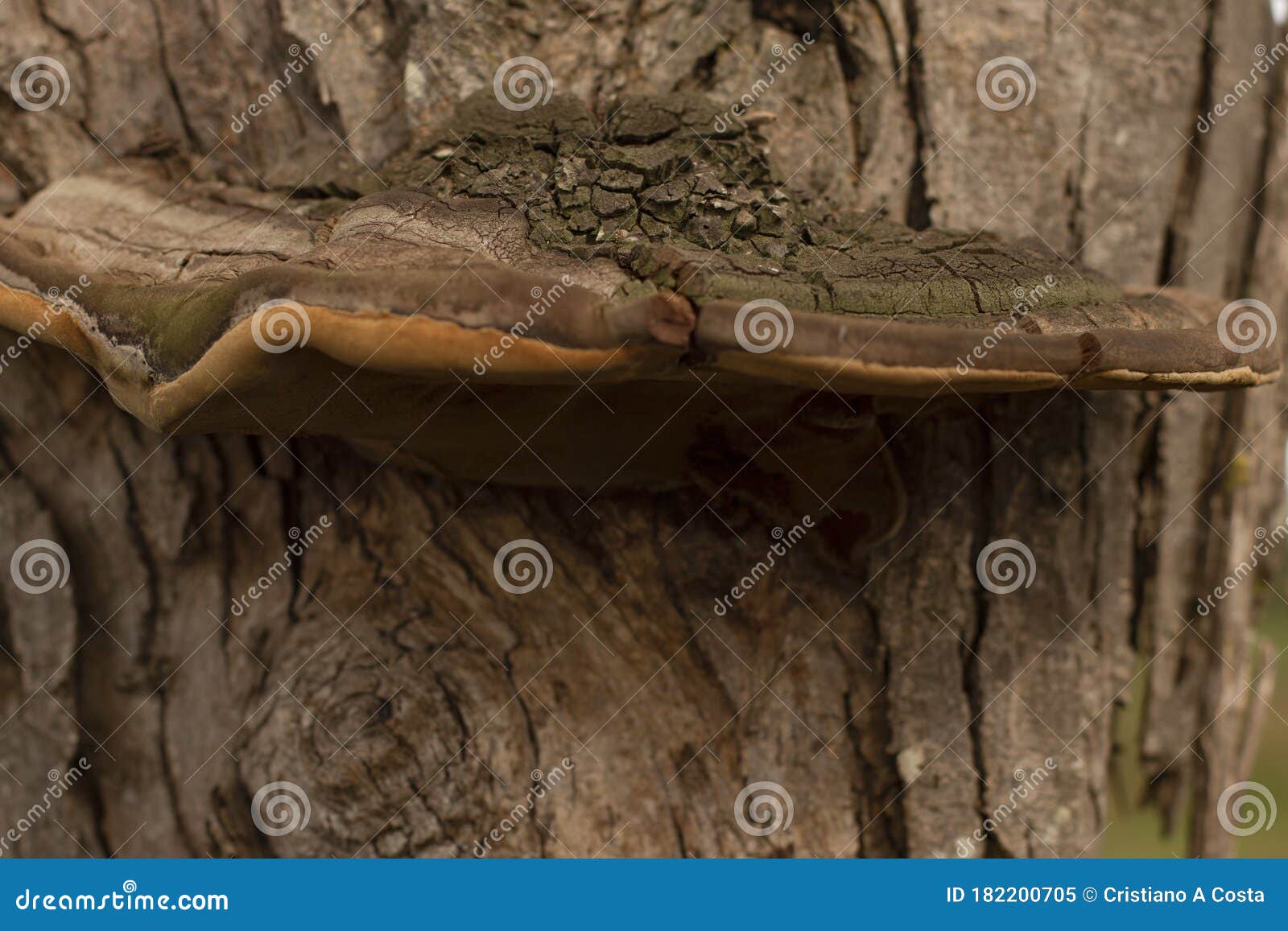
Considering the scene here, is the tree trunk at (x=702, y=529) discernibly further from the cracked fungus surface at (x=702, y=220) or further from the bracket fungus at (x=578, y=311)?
the cracked fungus surface at (x=702, y=220)

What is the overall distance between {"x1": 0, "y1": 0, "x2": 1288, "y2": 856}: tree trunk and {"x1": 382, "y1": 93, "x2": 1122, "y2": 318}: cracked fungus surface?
0.41m

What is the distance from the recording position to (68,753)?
229 cm

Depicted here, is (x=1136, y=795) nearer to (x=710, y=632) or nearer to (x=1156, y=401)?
(x=1156, y=401)

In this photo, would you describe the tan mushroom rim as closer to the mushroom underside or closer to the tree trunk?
the mushroom underside

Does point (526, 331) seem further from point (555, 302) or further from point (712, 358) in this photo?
point (712, 358)

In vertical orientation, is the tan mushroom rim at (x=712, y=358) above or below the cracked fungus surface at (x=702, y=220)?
below

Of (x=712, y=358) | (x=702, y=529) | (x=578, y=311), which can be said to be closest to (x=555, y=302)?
(x=578, y=311)

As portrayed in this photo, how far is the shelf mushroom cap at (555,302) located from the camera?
3.72 ft

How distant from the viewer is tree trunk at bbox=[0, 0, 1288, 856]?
195 cm

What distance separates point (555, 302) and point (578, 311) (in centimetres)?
3

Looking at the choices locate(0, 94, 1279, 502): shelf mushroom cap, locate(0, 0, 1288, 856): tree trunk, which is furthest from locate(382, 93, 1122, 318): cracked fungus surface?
locate(0, 0, 1288, 856): tree trunk

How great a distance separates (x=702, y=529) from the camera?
198 cm

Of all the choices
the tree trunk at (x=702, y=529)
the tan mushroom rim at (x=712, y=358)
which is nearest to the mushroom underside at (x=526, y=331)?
the tan mushroom rim at (x=712, y=358)

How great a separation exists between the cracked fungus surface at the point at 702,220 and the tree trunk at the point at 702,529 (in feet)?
1.34
